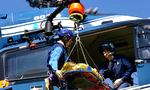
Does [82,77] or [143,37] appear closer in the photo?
[82,77]

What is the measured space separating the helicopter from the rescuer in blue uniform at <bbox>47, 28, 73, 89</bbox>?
61 centimetres

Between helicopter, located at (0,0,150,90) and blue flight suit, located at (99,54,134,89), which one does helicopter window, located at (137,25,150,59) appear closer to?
helicopter, located at (0,0,150,90)

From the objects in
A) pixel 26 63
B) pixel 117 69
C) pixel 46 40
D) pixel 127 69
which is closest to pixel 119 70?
pixel 117 69

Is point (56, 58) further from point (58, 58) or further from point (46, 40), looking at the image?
point (46, 40)

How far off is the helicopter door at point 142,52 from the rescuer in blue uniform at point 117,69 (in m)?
0.27

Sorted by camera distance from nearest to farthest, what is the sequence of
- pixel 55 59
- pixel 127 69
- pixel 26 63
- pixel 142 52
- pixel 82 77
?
pixel 82 77 < pixel 55 59 < pixel 142 52 < pixel 127 69 < pixel 26 63

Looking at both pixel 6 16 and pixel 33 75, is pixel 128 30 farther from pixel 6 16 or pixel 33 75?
pixel 6 16

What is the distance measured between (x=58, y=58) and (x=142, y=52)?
1.65 meters

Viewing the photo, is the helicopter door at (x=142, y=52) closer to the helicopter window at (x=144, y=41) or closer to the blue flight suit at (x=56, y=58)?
the helicopter window at (x=144, y=41)

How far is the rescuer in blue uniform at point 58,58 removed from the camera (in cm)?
476

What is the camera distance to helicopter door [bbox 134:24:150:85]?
529cm

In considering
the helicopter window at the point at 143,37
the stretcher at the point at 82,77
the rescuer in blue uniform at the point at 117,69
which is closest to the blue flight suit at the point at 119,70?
the rescuer in blue uniform at the point at 117,69

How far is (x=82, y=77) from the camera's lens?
15.2 feet

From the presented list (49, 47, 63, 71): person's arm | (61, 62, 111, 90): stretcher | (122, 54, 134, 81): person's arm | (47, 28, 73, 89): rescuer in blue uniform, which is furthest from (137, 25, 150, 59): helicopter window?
(49, 47, 63, 71): person's arm
